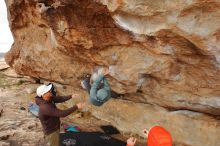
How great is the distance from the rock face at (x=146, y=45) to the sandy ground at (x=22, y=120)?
4.43 ft

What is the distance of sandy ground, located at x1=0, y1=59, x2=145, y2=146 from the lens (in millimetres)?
9602

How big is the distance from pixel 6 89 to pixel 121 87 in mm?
7438

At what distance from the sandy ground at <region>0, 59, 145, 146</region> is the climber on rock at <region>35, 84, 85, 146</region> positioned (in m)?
1.73

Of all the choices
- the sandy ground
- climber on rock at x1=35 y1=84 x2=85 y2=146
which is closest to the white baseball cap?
climber on rock at x1=35 y1=84 x2=85 y2=146

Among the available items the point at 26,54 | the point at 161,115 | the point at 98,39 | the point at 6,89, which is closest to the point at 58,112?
the point at 98,39

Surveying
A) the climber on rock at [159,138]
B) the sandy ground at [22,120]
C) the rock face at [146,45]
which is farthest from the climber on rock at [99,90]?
the climber on rock at [159,138]

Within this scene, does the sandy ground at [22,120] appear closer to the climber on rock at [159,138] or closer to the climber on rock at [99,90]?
the climber on rock at [99,90]

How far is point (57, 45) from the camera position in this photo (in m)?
9.27

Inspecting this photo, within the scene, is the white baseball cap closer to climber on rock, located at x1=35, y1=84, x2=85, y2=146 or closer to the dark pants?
climber on rock, located at x1=35, y1=84, x2=85, y2=146

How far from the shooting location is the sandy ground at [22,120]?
9.60 meters


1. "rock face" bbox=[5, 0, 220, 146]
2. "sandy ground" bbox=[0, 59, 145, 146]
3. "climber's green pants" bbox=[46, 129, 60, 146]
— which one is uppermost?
"rock face" bbox=[5, 0, 220, 146]

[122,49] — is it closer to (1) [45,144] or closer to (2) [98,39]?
(2) [98,39]

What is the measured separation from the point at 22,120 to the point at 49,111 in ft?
13.5

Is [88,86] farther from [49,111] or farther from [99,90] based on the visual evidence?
A: [49,111]
